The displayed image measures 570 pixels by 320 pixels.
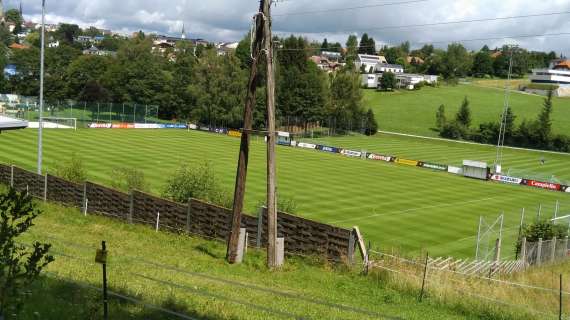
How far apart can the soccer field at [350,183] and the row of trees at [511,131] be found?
2503cm

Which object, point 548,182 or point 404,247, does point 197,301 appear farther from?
point 548,182

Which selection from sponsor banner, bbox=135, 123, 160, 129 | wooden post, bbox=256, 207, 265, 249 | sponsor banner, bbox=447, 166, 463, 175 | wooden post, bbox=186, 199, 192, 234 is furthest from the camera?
sponsor banner, bbox=135, 123, 160, 129

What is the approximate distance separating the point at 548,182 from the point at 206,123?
6928cm

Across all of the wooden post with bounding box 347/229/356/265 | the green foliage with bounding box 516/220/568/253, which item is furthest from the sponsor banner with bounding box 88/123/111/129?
the wooden post with bounding box 347/229/356/265

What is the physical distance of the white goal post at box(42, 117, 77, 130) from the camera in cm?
8945

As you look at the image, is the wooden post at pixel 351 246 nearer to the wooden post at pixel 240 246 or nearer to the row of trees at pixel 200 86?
the wooden post at pixel 240 246

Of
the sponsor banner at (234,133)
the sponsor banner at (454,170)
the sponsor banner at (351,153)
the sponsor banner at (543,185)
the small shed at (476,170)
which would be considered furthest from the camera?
the sponsor banner at (234,133)

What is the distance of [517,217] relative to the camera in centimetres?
4362

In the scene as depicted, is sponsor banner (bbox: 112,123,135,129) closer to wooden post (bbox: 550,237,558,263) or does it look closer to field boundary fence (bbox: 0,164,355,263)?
field boundary fence (bbox: 0,164,355,263)

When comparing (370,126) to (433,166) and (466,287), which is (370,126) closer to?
(433,166)

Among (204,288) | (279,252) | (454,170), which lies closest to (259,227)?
(279,252)

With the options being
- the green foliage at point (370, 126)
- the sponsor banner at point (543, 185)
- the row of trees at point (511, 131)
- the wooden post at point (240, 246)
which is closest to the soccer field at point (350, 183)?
the sponsor banner at point (543, 185)

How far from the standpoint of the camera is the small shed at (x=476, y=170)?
6875cm

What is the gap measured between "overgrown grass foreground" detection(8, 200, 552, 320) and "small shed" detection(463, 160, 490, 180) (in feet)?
173
